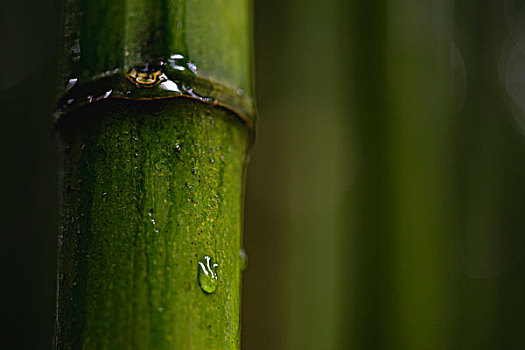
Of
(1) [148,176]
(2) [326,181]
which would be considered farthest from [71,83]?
(2) [326,181]

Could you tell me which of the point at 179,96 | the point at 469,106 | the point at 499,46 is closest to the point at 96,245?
the point at 179,96

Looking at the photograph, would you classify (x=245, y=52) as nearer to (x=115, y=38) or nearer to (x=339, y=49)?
(x=115, y=38)

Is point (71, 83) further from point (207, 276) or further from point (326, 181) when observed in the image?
point (326, 181)

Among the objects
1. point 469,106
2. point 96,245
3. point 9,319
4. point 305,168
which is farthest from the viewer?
point 469,106

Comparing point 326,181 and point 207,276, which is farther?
point 326,181

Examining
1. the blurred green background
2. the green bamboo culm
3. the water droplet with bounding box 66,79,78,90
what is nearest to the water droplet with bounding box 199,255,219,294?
the green bamboo culm

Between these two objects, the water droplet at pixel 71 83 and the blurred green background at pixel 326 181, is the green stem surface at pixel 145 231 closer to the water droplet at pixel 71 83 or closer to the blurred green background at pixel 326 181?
the water droplet at pixel 71 83
